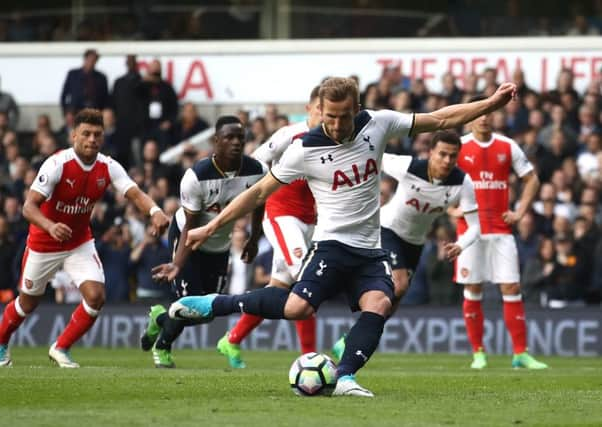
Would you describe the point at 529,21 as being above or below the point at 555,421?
above

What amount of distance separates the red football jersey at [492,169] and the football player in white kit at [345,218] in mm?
5760

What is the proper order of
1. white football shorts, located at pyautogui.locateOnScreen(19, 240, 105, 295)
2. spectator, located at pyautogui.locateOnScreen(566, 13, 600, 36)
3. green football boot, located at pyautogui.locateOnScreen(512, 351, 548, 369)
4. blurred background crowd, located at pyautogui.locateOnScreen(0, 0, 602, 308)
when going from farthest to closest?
spectator, located at pyautogui.locateOnScreen(566, 13, 600, 36) < blurred background crowd, located at pyautogui.locateOnScreen(0, 0, 602, 308) < green football boot, located at pyautogui.locateOnScreen(512, 351, 548, 369) < white football shorts, located at pyautogui.locateOnScreen(19, 240, 105, 295)

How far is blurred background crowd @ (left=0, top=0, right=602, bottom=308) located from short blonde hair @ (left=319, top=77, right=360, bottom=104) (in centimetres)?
1100

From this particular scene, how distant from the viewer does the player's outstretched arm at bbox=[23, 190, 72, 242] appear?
14.0 m

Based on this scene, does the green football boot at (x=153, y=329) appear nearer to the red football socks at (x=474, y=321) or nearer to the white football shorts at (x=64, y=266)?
the white football shorts at (x=64, y=266)

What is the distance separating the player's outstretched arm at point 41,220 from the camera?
549 inches

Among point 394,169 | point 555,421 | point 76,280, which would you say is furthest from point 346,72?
point 555,421

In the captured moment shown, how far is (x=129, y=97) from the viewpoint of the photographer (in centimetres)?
2627

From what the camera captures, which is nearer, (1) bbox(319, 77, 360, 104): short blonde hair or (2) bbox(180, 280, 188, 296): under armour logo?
(1) bbox(319, 77, 360, 104): short blonde hair

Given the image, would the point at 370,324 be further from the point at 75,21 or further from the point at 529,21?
the point at 75,21

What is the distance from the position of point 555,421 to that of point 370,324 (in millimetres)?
2008

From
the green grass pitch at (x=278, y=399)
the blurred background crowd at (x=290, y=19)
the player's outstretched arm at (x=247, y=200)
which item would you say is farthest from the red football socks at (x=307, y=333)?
the blurred background crowd at (x=290, y=19)

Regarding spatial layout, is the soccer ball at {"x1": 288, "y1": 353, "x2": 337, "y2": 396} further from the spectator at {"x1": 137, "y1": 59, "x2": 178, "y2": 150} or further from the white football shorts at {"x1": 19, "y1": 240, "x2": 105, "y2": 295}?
the spectator at {"x1": 137, "y1": 59, "x2": 178, "y2": 150}

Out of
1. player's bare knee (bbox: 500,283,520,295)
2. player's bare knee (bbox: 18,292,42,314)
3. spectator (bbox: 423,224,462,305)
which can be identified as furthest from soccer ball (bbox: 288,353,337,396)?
spectator (bbox: 423,224,462,305)
